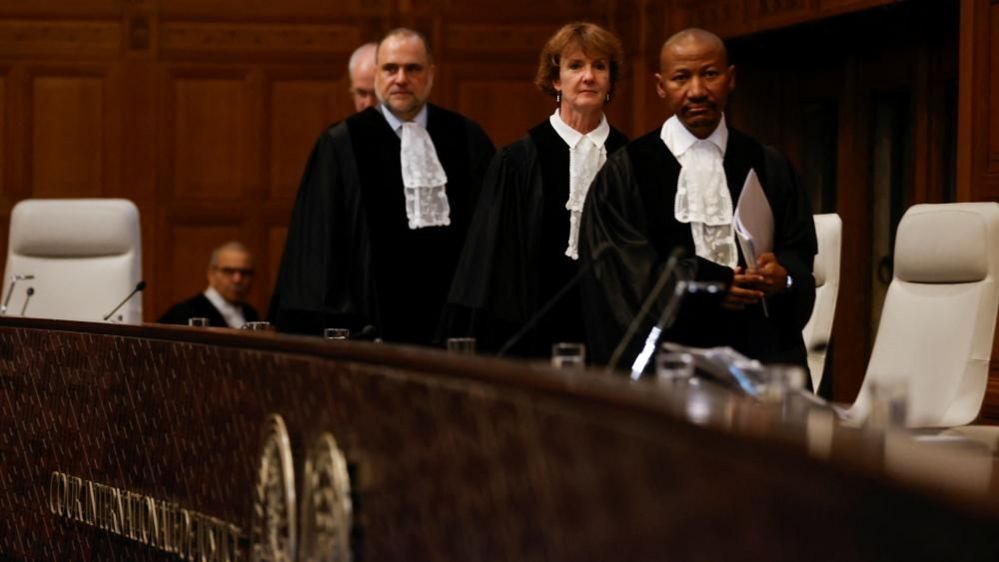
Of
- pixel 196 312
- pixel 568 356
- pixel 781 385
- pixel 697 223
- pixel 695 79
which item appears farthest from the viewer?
pixel 196 312

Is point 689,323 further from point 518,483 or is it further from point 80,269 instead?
point 80,269

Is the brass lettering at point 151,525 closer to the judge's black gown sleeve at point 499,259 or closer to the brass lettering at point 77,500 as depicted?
the brass lettering at point 77,500

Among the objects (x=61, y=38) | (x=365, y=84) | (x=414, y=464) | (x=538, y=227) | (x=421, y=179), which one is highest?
(x=61, y=38)

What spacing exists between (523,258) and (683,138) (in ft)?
1.98

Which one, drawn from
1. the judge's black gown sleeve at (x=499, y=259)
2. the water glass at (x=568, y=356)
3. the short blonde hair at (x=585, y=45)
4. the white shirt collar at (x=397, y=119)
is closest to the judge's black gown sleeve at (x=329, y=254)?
the white shirt collar at (x=397, y=119)

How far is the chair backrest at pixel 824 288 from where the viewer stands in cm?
531

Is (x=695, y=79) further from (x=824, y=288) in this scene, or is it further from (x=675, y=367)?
(x=675, y=367)

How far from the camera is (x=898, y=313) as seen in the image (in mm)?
4887

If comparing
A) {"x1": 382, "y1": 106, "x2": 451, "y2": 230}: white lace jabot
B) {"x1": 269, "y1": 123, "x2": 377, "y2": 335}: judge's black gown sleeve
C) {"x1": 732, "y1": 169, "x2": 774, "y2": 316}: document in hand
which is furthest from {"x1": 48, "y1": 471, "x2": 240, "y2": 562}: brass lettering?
{"x1": 382, "y1": 106, "x2": 451, "y2": 230}: white lace jabot

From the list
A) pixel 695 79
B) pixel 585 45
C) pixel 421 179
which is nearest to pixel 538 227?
pixel 585 45

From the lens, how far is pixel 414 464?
2434mm

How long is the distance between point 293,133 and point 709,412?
723cm

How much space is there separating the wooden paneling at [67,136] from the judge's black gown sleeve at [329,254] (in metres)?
3.52

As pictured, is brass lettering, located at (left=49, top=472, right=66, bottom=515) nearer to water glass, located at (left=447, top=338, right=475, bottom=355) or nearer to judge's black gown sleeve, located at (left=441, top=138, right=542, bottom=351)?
judge's black gown sleeve, located at (left=441, top=138, right=542, bottom=351)
